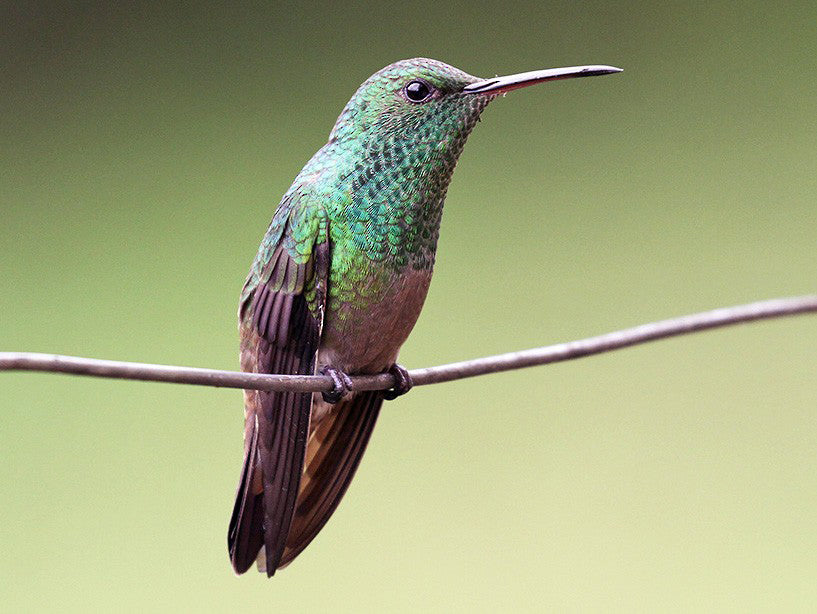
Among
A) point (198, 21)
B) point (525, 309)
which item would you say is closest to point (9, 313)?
point (198, 21)

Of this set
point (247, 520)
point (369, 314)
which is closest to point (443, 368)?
point (369, 314)

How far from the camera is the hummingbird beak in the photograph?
927 millimetres

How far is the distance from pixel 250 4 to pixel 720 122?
4.27 feet

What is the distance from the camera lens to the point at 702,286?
2578 mm

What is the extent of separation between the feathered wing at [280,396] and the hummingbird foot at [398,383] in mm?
119

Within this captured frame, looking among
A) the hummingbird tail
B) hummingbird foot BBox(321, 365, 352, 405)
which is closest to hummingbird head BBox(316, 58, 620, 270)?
hummingbird foot BBox(321, 365, 352, 405)

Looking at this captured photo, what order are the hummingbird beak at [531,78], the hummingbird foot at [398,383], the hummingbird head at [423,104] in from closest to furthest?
the hummingbird beak at [531,78], the hummingbird head at [423,104], the hummingbird foot at [398,383]

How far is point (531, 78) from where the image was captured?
984 mm

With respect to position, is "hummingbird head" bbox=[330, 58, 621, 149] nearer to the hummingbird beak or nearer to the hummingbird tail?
the hummingbird beak

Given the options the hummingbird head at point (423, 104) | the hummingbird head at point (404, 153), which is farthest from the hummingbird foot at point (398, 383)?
the hummingbird head at point (423, 104)

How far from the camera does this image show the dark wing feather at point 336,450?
1.23 meters

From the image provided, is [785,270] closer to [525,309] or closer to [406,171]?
[525,309]

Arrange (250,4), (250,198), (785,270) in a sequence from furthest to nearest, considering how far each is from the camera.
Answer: (785,270) < (250,198) < (250,4)

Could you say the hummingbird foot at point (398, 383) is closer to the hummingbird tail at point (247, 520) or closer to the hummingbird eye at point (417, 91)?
the hummingbird tail at point (247, 520)
